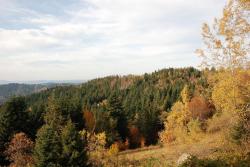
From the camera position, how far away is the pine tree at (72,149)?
101ft

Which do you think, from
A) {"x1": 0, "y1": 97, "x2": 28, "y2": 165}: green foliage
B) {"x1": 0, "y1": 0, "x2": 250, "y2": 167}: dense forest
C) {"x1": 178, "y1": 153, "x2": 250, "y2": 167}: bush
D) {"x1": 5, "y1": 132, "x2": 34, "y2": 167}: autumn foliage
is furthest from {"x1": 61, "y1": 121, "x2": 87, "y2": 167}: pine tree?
{"x1": 0, "y1": 97, "x2": 28, "y2": 165}: green foliage

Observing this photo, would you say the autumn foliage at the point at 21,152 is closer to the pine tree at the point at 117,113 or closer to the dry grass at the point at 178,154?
the dry grass at the point at 178,154

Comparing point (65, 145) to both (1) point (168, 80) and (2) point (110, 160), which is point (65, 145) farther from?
(1) point (168, 80)

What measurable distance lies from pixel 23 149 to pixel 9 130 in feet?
38.6

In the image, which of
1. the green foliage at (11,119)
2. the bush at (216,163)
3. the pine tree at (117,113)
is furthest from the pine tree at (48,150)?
the pine tree at (117,113)

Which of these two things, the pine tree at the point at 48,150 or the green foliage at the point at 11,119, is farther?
the green foliage at the point at 11,119

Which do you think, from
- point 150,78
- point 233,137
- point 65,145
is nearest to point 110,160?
point 65,145

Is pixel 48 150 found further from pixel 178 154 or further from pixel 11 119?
pixel 11 119

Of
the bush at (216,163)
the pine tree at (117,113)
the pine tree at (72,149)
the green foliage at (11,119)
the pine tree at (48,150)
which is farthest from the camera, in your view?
the pine tree at (117,113)

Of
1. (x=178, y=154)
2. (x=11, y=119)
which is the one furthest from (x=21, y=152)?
(x=178, y=154)

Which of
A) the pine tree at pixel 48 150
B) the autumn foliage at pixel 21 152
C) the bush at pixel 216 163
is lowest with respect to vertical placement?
the autumn foliage at pixel 21 152

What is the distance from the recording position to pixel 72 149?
31.2 metres

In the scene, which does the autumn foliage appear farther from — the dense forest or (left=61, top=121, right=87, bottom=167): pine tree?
(left=61, top=121, right=87, bottom=167): pine tree

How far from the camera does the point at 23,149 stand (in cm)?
3956
